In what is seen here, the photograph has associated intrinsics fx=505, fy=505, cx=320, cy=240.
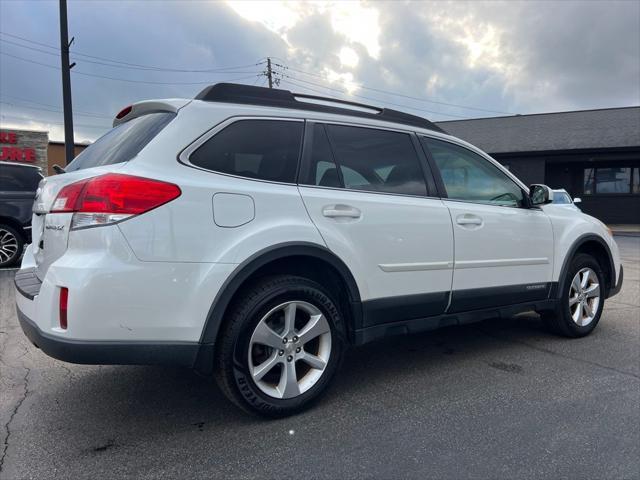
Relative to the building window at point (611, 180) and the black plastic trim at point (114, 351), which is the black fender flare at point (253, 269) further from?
the building window at point (611, 180)

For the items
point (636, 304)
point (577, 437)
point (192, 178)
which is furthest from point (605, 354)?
point (192, 178)

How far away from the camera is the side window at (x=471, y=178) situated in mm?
3834

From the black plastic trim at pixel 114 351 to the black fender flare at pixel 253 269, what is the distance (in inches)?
5.0

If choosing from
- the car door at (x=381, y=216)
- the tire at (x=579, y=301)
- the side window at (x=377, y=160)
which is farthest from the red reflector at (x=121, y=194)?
the tire at (x=579, y=301)

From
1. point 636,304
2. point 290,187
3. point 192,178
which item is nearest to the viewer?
point 192,178

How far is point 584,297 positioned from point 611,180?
69.9 ft

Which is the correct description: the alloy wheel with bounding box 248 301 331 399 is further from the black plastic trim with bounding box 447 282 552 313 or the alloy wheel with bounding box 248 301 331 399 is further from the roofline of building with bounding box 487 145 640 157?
the roofline of building with bounding box 487 145 640 157

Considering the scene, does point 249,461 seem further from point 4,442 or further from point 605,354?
point 605,354

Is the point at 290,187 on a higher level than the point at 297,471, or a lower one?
higher

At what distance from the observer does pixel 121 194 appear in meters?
2.45

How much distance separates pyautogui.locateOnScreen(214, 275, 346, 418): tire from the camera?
8.91 feet

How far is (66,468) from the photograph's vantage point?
2.39 metres

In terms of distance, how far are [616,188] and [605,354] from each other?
21796mm

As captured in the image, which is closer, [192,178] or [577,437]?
[192,178]
